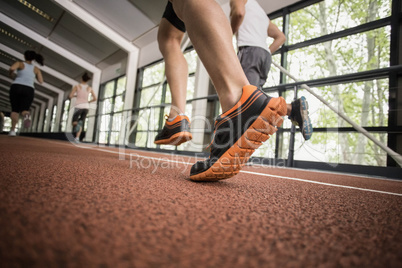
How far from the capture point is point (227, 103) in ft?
1.69

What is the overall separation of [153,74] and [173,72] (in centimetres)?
539

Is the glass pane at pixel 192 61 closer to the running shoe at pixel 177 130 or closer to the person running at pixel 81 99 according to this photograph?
the person running at pixel 81 99

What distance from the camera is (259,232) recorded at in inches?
8.3

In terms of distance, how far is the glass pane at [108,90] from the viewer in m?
7.58

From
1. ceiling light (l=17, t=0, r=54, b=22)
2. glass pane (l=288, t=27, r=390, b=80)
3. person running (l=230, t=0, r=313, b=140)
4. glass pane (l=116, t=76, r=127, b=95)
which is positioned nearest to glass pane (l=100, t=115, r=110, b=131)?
glass pane (l=116, t=76, r=127, b=95)

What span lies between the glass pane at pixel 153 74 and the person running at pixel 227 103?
17.9 feet

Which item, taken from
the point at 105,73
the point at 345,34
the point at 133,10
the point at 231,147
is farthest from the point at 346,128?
the point at 105,73

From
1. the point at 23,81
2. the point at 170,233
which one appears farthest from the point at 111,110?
the point at 170,233

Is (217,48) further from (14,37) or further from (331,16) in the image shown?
(14,37)

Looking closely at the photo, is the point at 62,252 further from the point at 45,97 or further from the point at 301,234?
the point at 45,97

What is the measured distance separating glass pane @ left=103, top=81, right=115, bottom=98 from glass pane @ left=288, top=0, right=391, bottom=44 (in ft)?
20.0

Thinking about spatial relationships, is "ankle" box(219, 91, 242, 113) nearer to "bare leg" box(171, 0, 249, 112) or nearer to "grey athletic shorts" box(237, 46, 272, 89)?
"bare leg" box(171, 0, 249, 112)

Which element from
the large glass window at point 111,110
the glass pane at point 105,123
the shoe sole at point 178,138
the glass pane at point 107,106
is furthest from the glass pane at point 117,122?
the shoe sole at point 178,138

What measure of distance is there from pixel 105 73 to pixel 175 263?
8.56 metres
